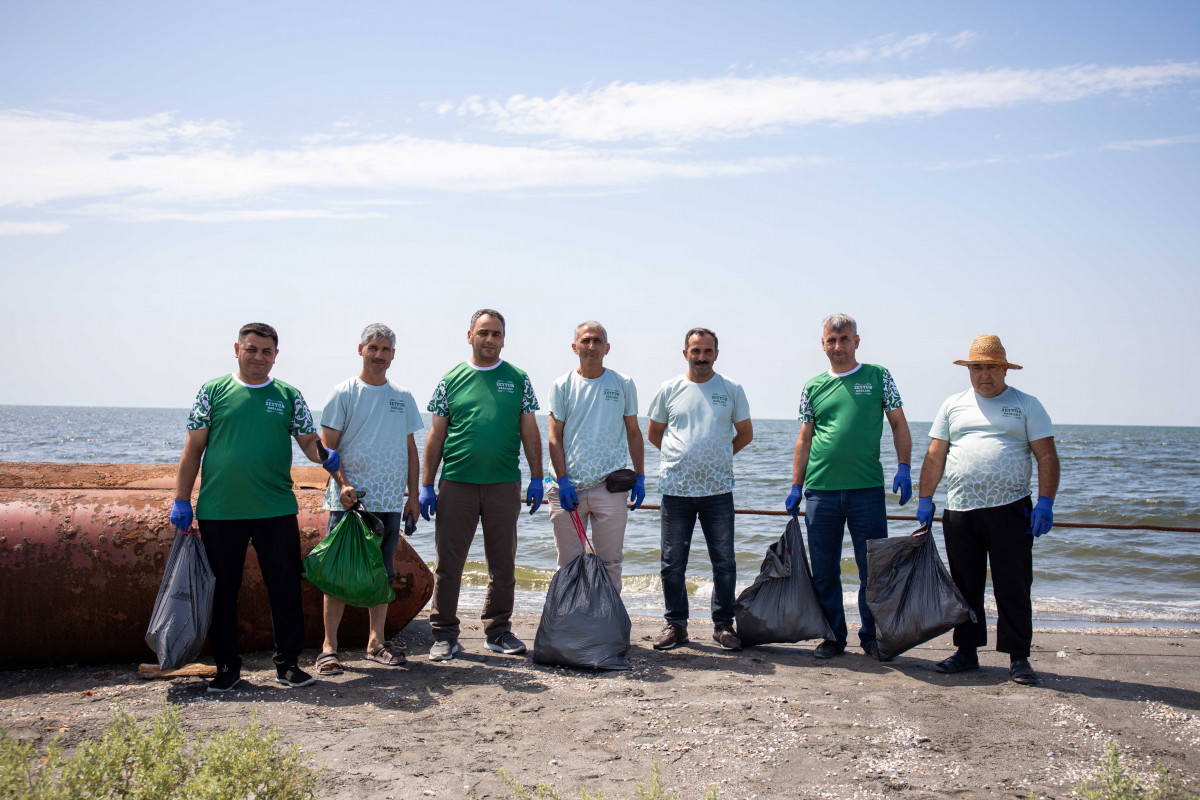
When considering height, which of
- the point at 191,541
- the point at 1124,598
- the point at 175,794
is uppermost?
the point at 191,541

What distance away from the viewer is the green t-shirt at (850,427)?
4.82 m

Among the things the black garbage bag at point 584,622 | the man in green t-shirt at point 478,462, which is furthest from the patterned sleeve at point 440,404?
the black garbage bag at point 584,622

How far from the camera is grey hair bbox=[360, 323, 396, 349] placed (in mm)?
4645

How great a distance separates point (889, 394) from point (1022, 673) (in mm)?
1625

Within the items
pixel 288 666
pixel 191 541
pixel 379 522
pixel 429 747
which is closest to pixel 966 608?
pixel 429 747

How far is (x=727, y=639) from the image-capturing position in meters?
5.08

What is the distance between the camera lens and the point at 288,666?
429 cm

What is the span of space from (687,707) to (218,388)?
8.96ft

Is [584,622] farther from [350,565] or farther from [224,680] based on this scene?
[224,680]

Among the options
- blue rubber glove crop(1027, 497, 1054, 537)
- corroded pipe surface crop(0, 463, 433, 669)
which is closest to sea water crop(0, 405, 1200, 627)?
corroded pipe surface crop(0, 463, 433, 669)

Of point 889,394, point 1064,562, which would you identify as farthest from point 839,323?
point 1064,562

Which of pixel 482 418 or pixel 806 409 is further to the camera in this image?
pixel 806 409

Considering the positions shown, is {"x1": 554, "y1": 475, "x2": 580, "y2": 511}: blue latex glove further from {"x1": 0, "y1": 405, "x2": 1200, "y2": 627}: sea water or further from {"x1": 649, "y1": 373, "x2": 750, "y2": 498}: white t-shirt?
{"x1": 0, "y1": 405, "x2": 1200, "y2": 627}: sea water

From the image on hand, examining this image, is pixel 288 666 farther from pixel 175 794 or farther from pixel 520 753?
pixel 175 794
